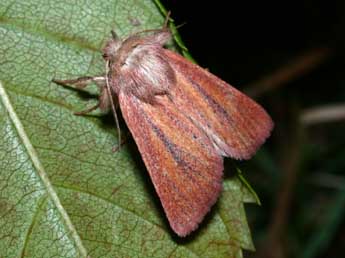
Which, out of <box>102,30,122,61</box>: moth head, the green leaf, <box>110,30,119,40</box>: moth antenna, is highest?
<box>110,30,119,40</box>: moth antenna

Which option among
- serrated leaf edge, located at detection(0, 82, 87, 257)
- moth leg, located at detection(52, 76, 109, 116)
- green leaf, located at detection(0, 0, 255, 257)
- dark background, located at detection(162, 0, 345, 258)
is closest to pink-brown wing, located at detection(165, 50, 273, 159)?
green leaf, located at detection(0, 0, 255, 257)

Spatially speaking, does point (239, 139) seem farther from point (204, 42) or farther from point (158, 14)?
point (204, 42)

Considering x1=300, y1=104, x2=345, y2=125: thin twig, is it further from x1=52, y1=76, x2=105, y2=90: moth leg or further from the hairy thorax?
x1=52, y1=76, x2=105, y2=90: moth leg

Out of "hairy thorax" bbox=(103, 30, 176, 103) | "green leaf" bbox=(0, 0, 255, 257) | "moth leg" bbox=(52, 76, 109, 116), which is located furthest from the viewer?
"hairy thorax" bbox=(103, 30, 176, 103)

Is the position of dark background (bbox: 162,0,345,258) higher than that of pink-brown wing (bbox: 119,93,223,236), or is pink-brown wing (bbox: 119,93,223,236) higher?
pink-brown wing (bbox: 119,93,223,236)

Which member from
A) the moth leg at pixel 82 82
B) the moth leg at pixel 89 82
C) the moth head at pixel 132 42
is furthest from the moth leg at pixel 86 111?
the moth head at pixel 132 42

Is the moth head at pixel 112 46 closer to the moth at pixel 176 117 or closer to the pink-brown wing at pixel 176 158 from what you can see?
the moth at pixel 176 117

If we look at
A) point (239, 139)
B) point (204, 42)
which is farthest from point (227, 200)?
point (204, 42)
